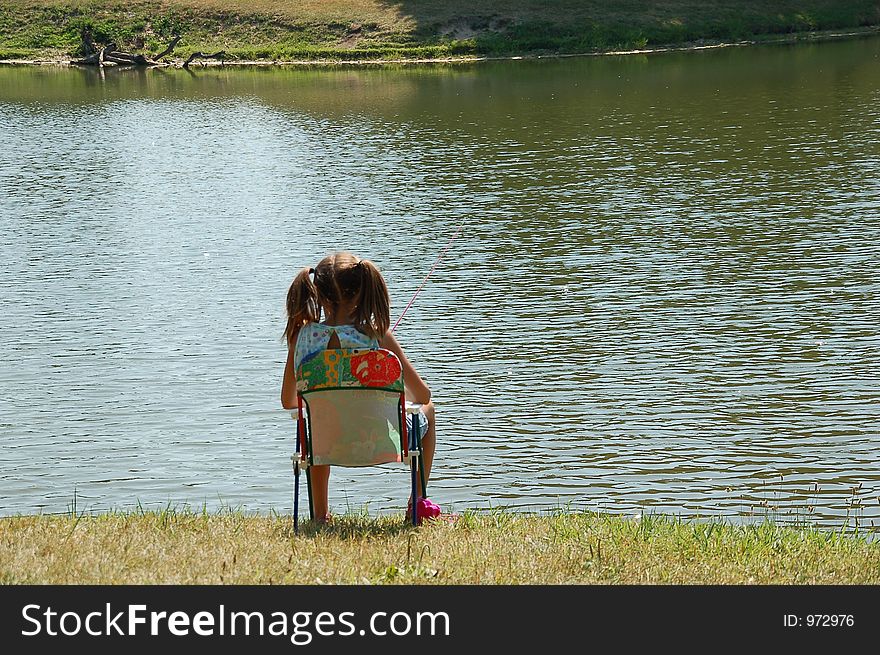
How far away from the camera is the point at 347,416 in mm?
7051

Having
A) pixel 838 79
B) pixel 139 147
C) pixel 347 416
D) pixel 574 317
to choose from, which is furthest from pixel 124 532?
pixel 838 79

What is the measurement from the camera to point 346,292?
23.2ft

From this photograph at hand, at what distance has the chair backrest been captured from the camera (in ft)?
22.9

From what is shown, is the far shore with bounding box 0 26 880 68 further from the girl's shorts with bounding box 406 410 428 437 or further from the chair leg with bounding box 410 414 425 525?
the chair leg with bounding box 410 414 425 525

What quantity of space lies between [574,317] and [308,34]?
4905 centimetres

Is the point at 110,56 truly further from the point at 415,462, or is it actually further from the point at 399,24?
the point at 415,462

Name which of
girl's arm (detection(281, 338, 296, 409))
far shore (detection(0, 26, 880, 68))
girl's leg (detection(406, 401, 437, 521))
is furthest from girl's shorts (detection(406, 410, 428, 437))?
far shore (detection(0, 26, 880, 68))

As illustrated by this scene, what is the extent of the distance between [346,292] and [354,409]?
2.08 feet

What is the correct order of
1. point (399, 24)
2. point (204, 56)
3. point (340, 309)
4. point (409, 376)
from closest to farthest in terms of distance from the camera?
point (340, 309) < point (409, 376) < point (399, 24) < point (204, 56)

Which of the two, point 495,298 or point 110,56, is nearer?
point 495,298

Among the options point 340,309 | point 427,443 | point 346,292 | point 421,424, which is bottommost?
point 427,443

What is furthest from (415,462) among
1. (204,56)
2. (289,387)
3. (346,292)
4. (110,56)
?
(110,56)

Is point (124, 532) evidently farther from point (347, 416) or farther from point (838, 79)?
point (838, 79)

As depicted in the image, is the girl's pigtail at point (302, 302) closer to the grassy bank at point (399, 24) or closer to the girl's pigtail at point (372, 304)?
the girl's pigtail at point (372, 304)
